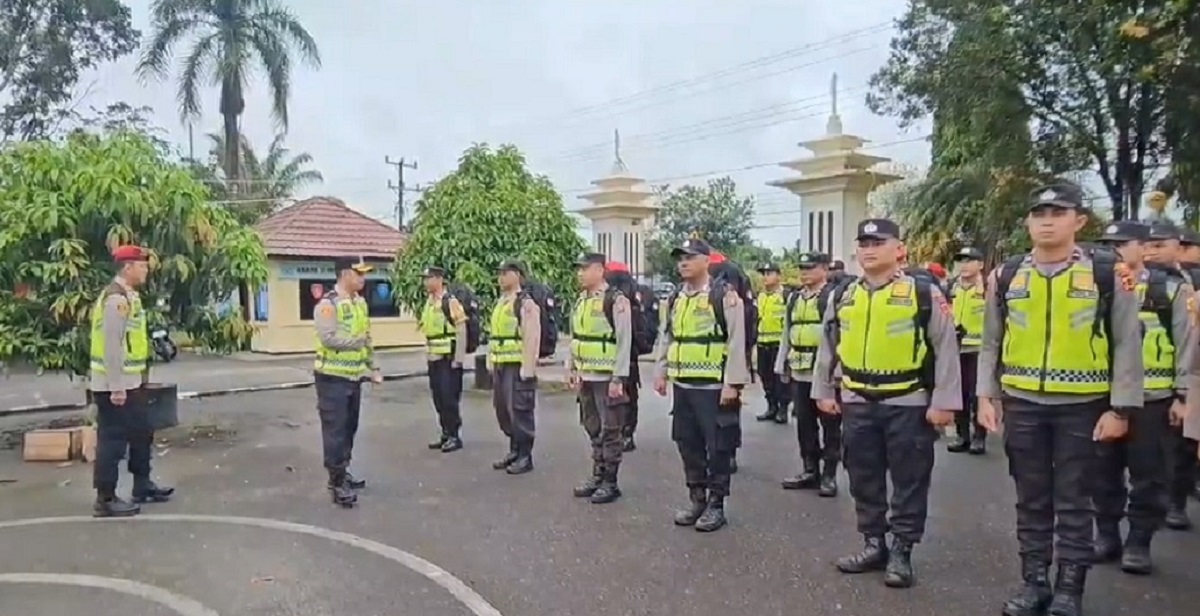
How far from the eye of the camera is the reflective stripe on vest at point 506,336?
26.6 feet

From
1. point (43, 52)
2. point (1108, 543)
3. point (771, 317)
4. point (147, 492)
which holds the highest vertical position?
point (43, 52)

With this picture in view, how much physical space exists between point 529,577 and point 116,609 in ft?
6.52

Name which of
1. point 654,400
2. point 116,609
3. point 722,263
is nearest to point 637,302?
point 722,263

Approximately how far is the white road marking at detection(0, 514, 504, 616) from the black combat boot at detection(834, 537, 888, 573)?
182 centimetres

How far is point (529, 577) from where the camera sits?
4914 mm

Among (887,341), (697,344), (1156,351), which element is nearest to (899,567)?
(887,341)

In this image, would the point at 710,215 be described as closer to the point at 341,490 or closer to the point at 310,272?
the point at 310,272

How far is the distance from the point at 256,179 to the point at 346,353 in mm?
27740

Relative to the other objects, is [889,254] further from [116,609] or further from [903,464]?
[116,609]

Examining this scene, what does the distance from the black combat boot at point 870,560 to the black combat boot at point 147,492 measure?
4.83 meters

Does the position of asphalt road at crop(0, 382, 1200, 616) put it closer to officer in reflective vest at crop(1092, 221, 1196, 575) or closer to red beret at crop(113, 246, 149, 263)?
officer in reflective vest at crop(1092, 221, 1196, 575)

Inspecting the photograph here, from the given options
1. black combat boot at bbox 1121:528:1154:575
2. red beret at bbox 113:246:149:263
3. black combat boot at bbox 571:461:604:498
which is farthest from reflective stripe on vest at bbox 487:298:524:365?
black combat boot at bbox 1121:528:1154:575

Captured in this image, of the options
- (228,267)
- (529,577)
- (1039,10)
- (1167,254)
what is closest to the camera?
(529,577)

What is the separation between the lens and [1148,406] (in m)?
5.01
